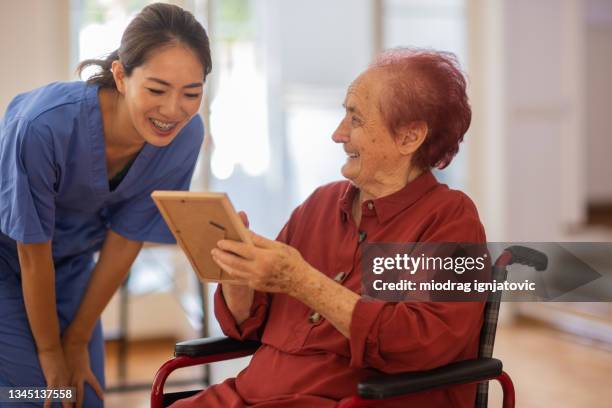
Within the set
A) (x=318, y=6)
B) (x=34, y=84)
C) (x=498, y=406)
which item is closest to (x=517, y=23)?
(x=318, y=6)

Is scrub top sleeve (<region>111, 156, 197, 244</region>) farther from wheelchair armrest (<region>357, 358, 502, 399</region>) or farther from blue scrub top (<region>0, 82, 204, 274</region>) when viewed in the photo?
wheelchair armrest (<region>357, 358, 502, 399</region>)

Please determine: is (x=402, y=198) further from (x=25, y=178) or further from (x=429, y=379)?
(x=25, y=178)

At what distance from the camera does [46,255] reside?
1.42m

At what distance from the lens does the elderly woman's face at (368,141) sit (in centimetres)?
133

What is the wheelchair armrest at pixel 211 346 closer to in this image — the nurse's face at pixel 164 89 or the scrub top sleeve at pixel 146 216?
the scrub top sleeve at pixel 146 216

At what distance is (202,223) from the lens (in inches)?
45.2

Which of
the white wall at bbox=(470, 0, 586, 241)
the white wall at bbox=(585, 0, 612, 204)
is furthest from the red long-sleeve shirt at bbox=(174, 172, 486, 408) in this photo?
the white wall at bbox=(585, 0, 612, 204)

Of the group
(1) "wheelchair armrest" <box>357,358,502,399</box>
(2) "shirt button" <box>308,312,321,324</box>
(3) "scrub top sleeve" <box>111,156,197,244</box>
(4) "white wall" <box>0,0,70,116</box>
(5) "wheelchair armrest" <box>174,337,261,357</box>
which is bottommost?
(5) "wheelchair armrest" <box>174,337,261,357</box>

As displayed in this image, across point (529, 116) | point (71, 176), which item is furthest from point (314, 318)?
point (529, 116)

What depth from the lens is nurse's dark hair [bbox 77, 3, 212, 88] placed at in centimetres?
129

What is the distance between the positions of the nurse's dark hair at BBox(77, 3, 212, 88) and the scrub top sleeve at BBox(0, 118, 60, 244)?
215 millimetres

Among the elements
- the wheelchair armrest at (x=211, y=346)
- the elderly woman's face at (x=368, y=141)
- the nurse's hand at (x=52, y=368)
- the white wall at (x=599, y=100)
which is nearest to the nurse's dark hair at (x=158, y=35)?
the elderly woman's face at (x=368, y=141)

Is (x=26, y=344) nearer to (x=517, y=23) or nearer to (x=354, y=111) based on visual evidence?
(x=354, y=111)

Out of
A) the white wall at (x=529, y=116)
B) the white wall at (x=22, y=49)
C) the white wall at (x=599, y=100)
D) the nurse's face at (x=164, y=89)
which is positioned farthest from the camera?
the white wall at (x=599, y=100)
